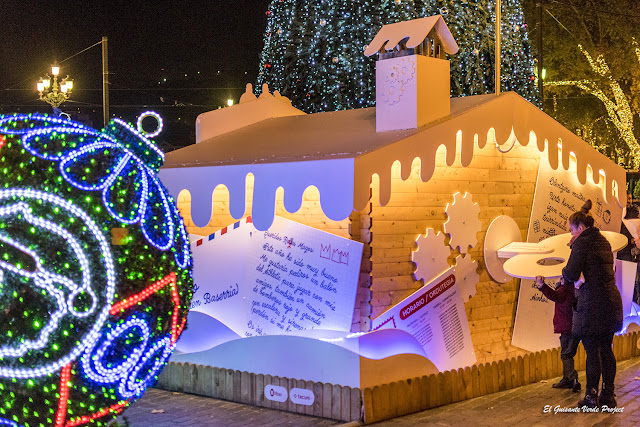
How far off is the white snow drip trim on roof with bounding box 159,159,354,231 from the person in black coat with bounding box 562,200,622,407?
7.85 ft

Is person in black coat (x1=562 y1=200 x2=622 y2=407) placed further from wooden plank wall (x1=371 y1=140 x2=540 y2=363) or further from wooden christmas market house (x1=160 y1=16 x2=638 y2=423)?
wooden plank wall (x1=371 y1=140 x2=540 y2=363)

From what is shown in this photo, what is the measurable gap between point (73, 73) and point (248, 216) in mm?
26276

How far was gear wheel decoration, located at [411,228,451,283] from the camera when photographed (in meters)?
8.57

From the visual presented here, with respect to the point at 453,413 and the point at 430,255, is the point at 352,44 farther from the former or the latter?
the point at 453,413

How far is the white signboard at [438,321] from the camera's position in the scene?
Answer: 8.23 meters

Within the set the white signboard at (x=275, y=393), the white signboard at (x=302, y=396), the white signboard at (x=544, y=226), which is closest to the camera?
the white signboard at (x=302, y=396)

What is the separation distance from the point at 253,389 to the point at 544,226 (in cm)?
Answer: 438

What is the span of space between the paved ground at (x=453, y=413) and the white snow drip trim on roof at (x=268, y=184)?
6.36ft

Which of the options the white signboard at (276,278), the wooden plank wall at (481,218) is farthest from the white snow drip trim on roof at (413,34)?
the white signboard at (276,278)

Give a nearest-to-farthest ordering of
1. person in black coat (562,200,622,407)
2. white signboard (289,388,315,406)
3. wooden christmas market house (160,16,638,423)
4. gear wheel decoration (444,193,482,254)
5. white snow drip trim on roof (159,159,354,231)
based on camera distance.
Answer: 1. white snow drip trim on roof (159,159,354,231)
2. person in black coat (562,200,622,407)
3. wooden christmas market house (160,16,638,423)
4. white signboard (289,388,315,406)
5. gear wheel decoration (444,193,482,254)

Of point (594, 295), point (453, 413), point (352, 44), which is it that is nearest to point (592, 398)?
point (594, 295)

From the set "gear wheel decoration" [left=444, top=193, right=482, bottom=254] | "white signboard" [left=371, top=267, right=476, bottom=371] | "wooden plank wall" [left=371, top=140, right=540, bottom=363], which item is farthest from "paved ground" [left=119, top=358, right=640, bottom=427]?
"gear wheel decoration" [left=444, top=193, right=482, bottom=254]

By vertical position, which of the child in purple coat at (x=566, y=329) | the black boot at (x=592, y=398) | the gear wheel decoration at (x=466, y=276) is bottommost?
the black boot at (x=592, y=398)

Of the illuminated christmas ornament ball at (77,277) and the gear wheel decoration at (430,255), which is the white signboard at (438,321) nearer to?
the gear wheel decoration at (430,255)
